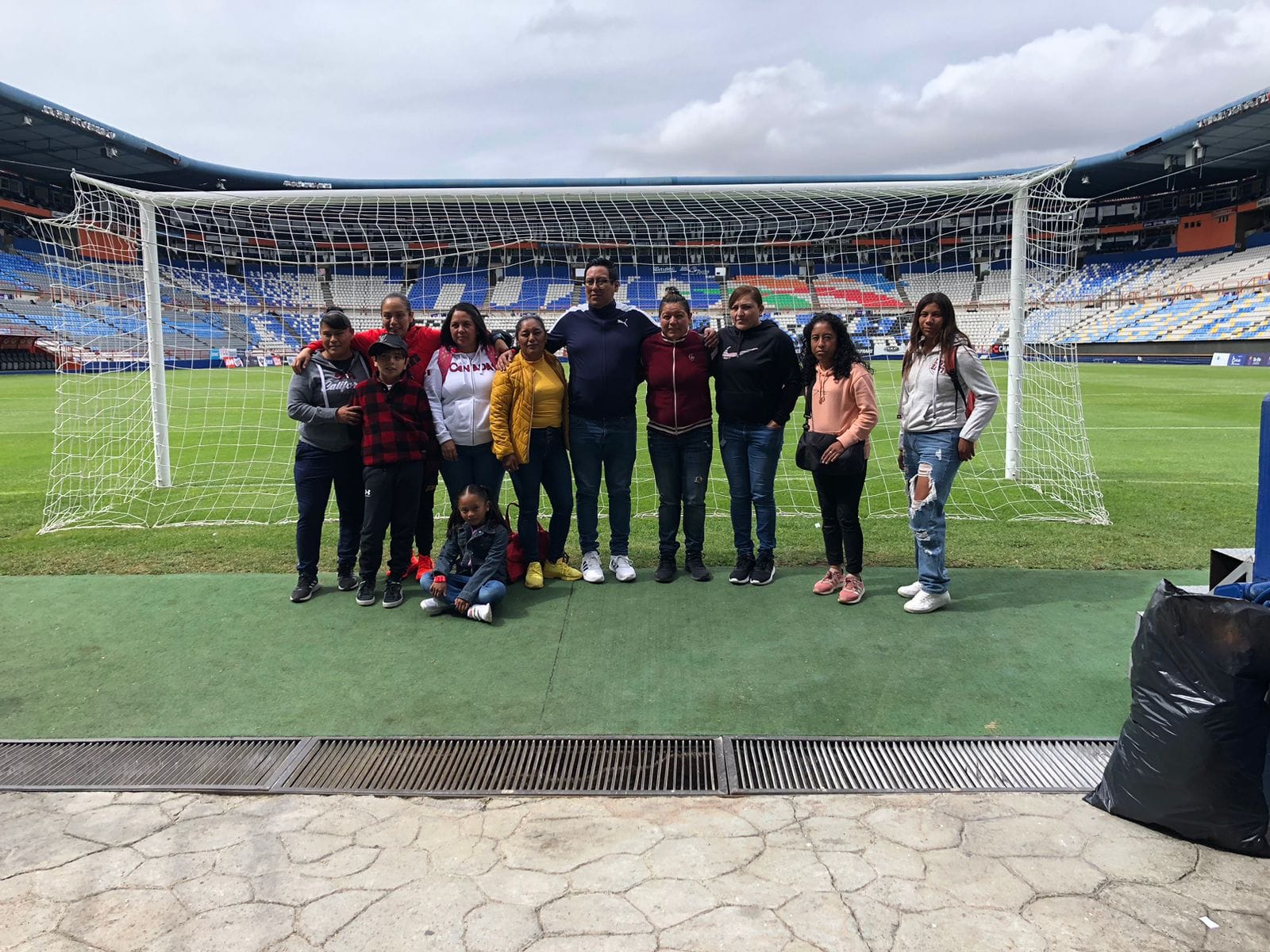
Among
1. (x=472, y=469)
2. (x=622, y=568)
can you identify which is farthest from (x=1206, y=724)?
(x=472, y=469)

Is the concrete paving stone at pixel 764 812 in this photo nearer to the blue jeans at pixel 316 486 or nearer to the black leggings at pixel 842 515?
the black leggings at pixel 842 515

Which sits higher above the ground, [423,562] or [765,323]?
[765,323]

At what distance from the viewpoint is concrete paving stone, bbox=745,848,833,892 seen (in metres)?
2.14

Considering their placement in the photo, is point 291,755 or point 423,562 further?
point 423,562

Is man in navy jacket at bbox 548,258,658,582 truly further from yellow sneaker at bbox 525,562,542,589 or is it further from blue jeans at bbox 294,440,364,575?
blue jeans at bbox 294,440,364,575

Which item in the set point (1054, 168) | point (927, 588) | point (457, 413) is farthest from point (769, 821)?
point (1054, 168)

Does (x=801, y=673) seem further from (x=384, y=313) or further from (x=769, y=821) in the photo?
(x=384, y=313)

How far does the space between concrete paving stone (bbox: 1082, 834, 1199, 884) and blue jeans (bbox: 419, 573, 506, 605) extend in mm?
2909

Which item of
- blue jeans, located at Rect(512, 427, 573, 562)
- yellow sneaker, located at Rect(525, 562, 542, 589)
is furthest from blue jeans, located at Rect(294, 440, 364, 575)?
yellow sneaker, located at Rect(525, 562, 542, 589)

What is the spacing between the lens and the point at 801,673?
11.6ft

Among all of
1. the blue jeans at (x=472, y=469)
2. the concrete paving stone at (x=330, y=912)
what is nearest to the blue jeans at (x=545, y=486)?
the blue jeans at (x=472, y=469)

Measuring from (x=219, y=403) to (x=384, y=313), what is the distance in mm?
14614

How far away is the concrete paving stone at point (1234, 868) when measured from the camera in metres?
2.10

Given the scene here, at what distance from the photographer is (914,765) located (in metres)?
2.79
